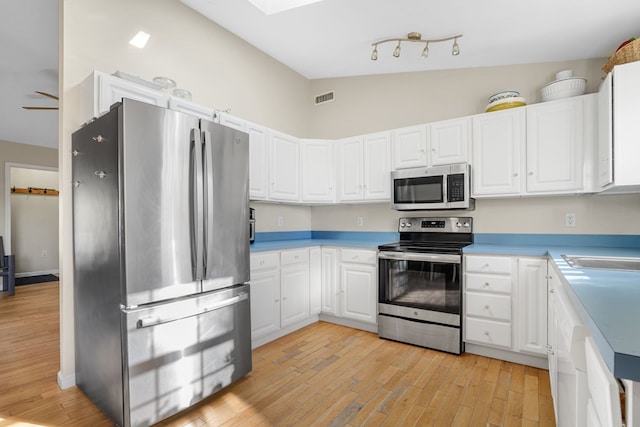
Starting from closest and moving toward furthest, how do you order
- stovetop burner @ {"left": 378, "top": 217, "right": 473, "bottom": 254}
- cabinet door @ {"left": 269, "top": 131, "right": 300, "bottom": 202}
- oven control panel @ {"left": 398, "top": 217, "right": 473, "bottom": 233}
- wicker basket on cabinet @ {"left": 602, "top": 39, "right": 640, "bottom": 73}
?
wicker basket on cabinet @ {"left": 602, "top": 39, "right": 640, "bottom": 73}, stovetop burner @ {"left": 378, "top": 217, "right": 473, "bottom": 254}, oven control panel @ {"left": 398, "top": 217, "right": 473, "bottom": 233}, cabinet door @ {"left": 269, "top": 131, "right": 300, "bottom": 202}

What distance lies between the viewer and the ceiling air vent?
436 centimetres

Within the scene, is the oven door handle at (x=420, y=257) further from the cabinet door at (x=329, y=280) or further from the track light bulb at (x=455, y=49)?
the track light bulb at (x=455, y=49)

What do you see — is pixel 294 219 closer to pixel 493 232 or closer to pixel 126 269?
pixel 493 232

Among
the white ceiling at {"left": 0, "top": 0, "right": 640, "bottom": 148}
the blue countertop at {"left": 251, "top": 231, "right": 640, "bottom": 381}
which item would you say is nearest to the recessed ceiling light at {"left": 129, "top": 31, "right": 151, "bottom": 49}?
the white ceiling at {"left": 0, "top": 0, "right": 640, "bottom": 148}

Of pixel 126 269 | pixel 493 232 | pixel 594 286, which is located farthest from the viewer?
pixel 493 232

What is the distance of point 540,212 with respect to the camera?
9.84ft

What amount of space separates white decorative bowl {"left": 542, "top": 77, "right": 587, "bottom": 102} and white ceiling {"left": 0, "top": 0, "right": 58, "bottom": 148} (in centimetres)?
431

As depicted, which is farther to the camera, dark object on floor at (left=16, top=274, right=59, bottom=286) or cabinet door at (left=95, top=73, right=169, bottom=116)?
dark object on floor at (left=16, top=274, right=59, bottom=286)

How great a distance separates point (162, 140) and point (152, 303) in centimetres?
95

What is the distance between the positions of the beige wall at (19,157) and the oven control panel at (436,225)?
7059 mm

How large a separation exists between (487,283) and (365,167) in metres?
1.76

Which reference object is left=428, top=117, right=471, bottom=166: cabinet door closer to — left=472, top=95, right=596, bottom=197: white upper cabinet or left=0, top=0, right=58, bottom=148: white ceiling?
left=472, top=95, right=596, bottom=197: white upper cabinet

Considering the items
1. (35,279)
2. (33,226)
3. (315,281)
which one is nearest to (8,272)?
(35,279)

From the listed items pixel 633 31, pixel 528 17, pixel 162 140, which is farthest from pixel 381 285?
pixel 633 31
